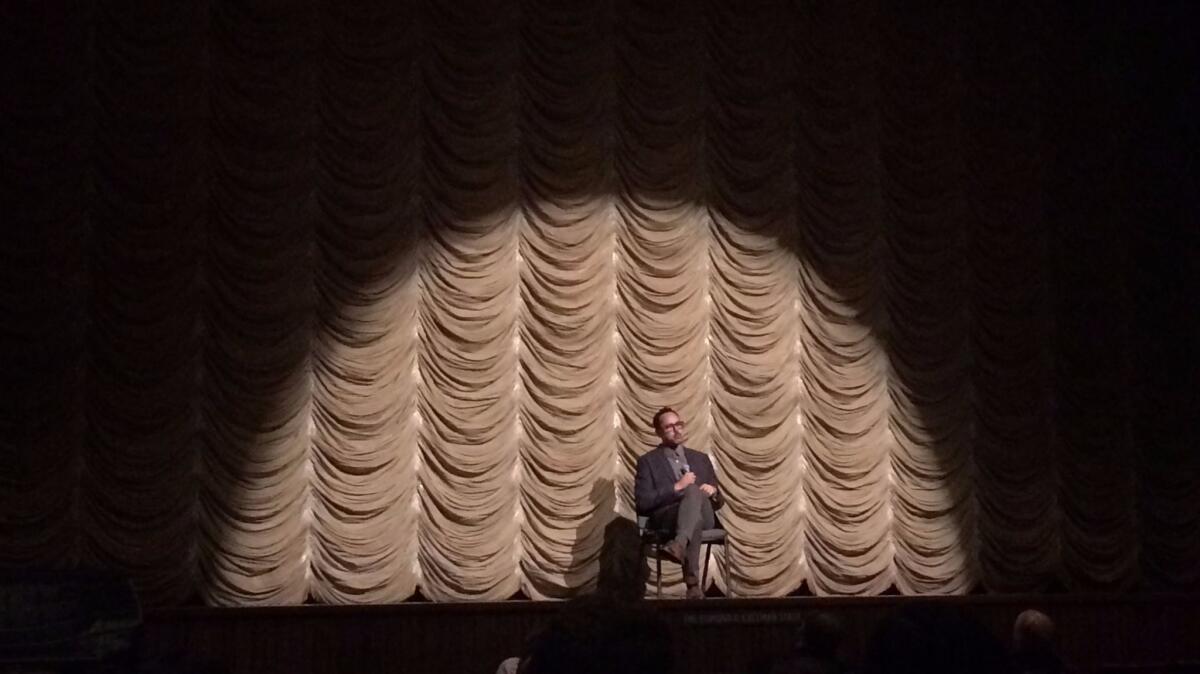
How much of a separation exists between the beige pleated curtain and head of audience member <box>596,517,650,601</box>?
0.39 feet

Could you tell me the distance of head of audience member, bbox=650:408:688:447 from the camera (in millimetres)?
7828

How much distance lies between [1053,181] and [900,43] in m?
1.45

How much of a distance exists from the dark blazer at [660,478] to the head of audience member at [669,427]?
0.28ft

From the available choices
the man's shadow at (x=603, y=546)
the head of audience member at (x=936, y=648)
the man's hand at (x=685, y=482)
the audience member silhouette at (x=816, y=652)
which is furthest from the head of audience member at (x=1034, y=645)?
the man's shadow at (x=603, y=546)

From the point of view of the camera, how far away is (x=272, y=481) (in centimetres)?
789

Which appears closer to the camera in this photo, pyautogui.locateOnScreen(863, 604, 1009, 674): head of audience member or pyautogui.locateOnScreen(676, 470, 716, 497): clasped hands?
pyautogui.locateOnScreen(863, 604, 1009, 674): head of audience member

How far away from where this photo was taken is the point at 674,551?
7.45m

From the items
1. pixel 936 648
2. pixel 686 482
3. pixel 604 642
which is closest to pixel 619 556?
pixel 686 482

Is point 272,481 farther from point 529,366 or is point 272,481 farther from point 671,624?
point 671,624

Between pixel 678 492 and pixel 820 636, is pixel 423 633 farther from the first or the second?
pixel 820 636

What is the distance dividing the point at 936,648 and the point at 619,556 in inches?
238

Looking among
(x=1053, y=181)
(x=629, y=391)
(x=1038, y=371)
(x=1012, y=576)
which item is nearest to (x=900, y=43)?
(x=1053, y=181)

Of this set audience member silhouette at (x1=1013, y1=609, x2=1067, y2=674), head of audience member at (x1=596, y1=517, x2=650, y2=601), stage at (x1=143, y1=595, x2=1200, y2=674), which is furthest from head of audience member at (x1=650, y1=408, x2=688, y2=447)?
audience member silhouette at (x1=1013, y1=609, x2=1067, y2=674)

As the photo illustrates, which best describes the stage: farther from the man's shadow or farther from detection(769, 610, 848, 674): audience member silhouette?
detection(769, 610, 848, 674): audience member silhouette
